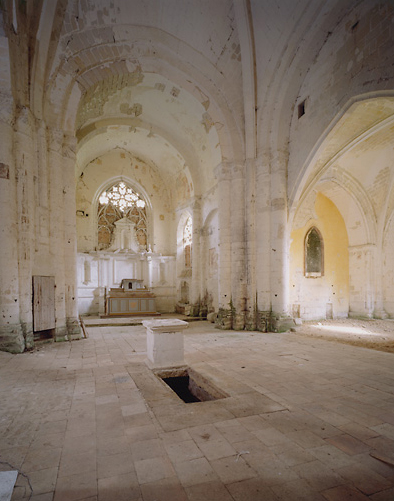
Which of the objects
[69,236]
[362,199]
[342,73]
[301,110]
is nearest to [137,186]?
[69,236]

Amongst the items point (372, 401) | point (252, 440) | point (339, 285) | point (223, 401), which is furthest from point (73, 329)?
point (339, 285)

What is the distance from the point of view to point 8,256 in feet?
23.5

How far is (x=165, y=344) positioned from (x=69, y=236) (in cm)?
516

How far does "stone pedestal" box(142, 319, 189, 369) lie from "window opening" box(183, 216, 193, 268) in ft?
33.4

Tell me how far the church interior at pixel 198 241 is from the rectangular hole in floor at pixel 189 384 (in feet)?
0.51

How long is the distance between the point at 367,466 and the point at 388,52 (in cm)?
769

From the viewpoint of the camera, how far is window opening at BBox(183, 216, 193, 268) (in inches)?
625

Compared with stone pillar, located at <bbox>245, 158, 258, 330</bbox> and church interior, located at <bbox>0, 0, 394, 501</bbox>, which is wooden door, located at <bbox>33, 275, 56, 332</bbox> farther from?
stone pillar, located at <bbox>245, 158, 258, 330</bbox>

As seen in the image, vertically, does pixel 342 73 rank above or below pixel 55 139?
above

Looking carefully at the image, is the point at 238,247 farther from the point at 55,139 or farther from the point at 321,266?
the point at 55,139

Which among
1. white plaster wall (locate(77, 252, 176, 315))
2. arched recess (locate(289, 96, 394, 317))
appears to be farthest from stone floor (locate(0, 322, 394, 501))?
white plaster wall (locate(77, 252, 176, 315))

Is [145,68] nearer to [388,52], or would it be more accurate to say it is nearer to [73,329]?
[388,52]

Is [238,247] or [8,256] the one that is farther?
[238,247]

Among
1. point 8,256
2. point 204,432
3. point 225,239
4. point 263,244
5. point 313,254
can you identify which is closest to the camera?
point 204,432
